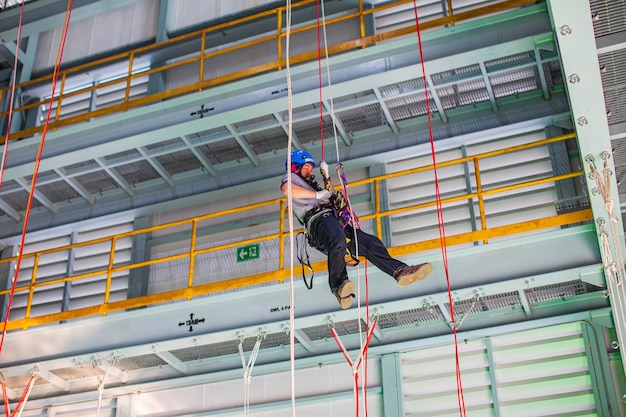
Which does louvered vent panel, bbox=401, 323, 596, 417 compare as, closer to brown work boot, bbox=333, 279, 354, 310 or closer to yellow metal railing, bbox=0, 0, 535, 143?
brown work boot, bbox=333, 279, 354, 310

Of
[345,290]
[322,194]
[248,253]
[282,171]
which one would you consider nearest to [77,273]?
[248,253]

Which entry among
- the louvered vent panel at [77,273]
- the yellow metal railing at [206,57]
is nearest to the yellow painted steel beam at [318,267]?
the louvered vent panel at [77,273]

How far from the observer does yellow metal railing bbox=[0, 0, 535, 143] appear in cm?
1157

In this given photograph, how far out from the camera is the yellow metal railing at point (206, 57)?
38.0 feet

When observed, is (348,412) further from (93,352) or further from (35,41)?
(35,41)

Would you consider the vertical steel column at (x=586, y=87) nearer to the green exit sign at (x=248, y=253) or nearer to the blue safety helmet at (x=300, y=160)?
the blue safety helmet at (x=300, y=160)

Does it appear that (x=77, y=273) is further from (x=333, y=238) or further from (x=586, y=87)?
(x=586, y=87)

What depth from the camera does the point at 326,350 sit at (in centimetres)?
1194

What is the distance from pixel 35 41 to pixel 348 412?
37.6 feet

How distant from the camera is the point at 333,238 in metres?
8.35

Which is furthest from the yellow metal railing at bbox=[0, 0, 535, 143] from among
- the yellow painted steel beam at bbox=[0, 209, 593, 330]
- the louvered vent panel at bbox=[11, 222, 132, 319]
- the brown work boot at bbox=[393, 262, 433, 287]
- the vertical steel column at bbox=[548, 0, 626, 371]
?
the brown work boot at bbox=[393, 262, 433, 287]

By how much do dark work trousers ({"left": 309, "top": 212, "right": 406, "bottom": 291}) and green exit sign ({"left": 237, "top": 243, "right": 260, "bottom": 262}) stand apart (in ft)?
14.9

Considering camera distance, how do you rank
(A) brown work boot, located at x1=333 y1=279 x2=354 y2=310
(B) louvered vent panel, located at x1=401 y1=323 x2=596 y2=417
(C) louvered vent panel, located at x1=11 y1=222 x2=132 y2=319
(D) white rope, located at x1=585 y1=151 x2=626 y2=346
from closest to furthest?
(A) brown work boot, located at x1=333 y1=279 x2=354 y2=310, (D) white rope, located at x1=585 y1=151 x2=626 y2=346, (B) louvered vent panel, located at x1=401 y1=323 x2=596 y2=417, (C) louvered vent panel, located at x1=11 y1=222 x2=132 y2=319

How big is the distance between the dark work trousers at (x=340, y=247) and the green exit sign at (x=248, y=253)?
4.54 m
